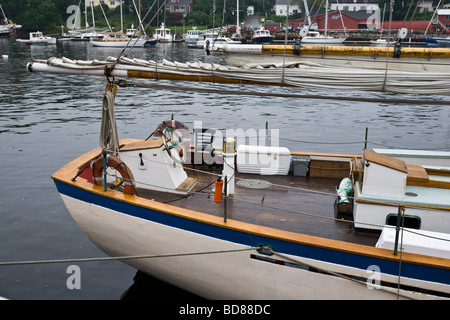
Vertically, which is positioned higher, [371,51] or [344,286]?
[371,51]

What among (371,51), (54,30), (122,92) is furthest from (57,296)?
(54,30)

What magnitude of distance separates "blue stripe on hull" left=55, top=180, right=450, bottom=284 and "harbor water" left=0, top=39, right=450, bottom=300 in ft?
7.75

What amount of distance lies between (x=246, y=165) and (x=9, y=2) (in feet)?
378

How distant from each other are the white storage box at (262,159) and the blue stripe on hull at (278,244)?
3273 millimetres

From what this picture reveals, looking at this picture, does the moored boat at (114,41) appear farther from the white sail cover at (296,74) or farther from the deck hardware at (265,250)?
the deck hardware at (265,250)

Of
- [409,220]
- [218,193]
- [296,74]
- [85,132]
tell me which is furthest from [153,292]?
[85,132]

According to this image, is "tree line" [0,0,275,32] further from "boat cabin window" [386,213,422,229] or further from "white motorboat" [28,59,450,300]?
"boat cabin window" [386,213,422,229]

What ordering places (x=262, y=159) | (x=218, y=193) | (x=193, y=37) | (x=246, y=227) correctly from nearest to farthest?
1. (x=246, y=227)
2. (x=218, y=193)
3. (x=262, y=159)
4. (x=193, y=37)

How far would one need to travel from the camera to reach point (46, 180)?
55.0 feet

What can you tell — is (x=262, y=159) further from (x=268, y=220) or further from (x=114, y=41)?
(x=114, y=41)

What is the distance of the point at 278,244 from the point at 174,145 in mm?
3689

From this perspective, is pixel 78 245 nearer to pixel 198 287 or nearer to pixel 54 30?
pixel 198 287

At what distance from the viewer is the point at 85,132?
24047mm

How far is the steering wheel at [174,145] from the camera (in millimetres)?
10133
